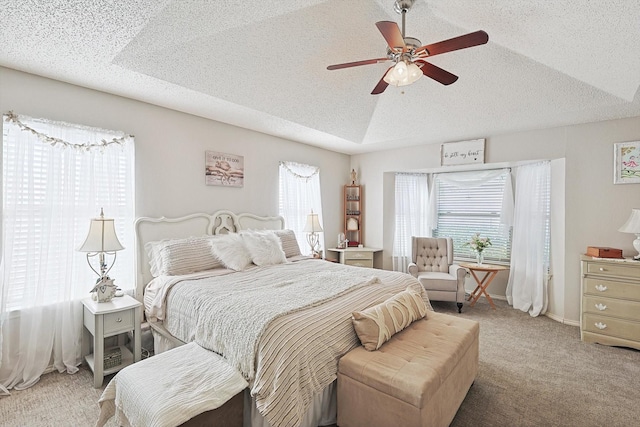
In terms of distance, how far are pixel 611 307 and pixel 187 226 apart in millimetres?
4605

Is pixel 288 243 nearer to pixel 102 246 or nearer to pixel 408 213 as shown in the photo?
pixel 102 246

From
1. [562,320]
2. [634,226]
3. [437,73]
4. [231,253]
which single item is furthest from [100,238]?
[562,320]

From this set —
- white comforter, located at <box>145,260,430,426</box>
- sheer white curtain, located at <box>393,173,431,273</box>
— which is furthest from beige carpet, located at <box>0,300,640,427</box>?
sheer white curtain, located at <box>393,173,431,273</box>

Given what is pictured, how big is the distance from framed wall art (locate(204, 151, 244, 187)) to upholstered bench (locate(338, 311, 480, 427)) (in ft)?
8.87

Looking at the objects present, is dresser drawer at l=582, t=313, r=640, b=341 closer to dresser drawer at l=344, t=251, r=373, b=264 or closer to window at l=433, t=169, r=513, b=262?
window at l=433, t=169, r=513, b=262

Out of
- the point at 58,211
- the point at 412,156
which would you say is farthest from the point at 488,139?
the point at 58,211

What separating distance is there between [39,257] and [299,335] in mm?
2333

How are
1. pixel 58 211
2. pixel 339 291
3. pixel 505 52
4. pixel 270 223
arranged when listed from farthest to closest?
pixel 270 223 → pixel 505 52 → pixel 58 211 → pixel 339 291

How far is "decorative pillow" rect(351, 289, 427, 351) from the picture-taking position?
76.9 inches

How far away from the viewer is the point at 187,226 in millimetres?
3480

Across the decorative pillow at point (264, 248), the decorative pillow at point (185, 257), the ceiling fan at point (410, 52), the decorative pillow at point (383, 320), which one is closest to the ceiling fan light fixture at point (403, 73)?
the ceiling fan at point (410, 52)

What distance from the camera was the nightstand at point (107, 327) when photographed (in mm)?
2391

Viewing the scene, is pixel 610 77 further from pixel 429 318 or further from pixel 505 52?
pixel 429 318

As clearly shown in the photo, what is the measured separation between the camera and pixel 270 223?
4.33 metres
